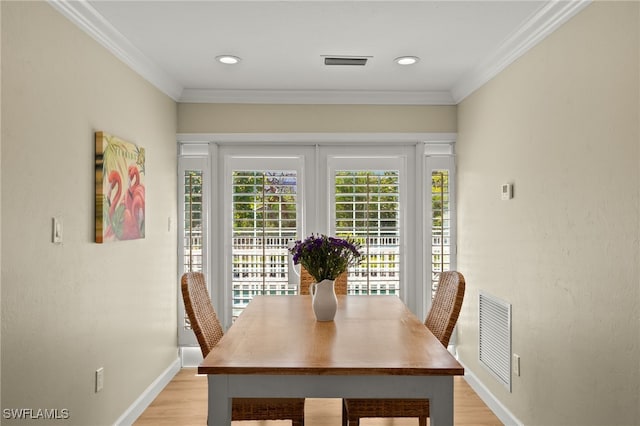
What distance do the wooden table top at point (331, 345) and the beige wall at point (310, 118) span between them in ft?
5.99

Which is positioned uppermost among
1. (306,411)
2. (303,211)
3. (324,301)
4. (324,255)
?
(303,211)

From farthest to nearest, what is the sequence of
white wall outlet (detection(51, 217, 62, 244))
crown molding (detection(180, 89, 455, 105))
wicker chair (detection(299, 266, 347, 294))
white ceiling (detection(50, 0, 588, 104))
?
crown molding (detection(180, 89, 455, 105)), wicker chair (detection(299, 266, 347, 294)), white ceiling (detection(50, 0, 588, 104)), white wall outlet (detection(51, 217, 62, 244))

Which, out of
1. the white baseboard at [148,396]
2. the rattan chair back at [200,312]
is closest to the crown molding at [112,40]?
the rattan chair back at [200,312]

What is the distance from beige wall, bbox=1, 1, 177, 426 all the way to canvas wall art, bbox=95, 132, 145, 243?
0.19ft

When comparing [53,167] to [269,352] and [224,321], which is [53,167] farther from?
[224,321]

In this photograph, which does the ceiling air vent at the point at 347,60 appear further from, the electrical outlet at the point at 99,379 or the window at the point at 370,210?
the electrical outlet at the point at 99,379

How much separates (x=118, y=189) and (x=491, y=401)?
9.27 feet

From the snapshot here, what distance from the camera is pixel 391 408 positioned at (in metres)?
2.20

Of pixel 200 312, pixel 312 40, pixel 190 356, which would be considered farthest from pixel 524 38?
pixel 190 356

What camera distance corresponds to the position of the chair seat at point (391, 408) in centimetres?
220

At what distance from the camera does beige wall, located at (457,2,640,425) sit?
1850 millimetres

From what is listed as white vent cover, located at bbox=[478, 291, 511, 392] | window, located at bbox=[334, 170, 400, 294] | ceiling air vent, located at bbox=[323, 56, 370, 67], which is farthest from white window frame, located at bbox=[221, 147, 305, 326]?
white vent cover, located at bbox=[478, 291, 511, 392]

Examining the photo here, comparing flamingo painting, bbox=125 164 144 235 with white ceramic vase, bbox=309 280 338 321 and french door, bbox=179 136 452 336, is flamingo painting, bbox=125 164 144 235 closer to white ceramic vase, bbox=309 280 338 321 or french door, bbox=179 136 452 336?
french door, bbox=179 136 452 336

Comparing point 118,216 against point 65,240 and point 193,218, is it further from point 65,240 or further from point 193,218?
point 193,218
